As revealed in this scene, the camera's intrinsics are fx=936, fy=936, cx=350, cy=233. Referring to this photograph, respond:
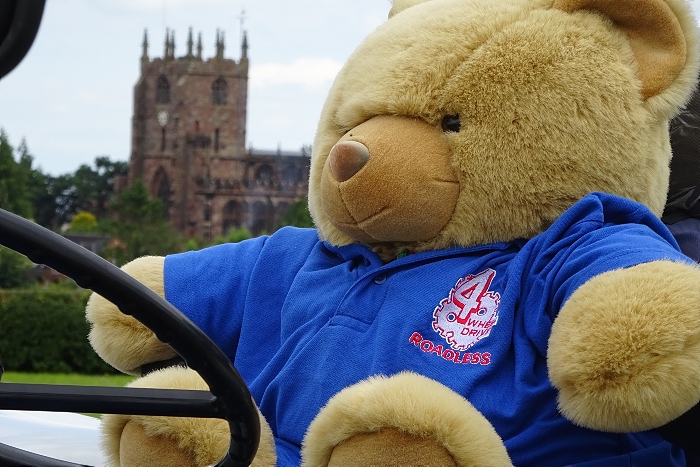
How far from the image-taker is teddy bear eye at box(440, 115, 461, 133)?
1547mm

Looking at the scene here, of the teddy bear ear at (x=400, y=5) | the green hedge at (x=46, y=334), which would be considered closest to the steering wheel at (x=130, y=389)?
the teddy bear ear at (x=400, y=5)

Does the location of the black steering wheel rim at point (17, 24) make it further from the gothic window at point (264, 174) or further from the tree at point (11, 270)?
the gothic window at point (264, 174)

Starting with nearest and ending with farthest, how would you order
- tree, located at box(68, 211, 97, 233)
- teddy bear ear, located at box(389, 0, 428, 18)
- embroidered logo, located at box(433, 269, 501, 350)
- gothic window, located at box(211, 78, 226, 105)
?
embroidered logo, located at box(433, 269, 501, 350) < teddy bear ear, located at box(389, 0, 428, 18) < tree, located at box(68, 211, 97, 233) < gothic window, located at box(211, 78, 226, 105)

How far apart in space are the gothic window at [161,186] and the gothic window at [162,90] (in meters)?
5.02

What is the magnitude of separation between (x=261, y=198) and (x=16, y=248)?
2385 inches

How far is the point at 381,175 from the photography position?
1461 mm

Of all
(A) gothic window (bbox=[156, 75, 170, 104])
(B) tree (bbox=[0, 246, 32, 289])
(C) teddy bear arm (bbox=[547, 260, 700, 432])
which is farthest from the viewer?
(A) gothic window (bbox=[156, 75, 170, 104])

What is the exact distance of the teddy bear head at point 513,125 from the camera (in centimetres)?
148

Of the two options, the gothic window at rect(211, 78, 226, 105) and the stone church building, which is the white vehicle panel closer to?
the stone church building

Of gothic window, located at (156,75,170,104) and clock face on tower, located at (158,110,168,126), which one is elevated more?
gothic window, located at (156,75,170,104)

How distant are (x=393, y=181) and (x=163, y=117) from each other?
64.3 meters

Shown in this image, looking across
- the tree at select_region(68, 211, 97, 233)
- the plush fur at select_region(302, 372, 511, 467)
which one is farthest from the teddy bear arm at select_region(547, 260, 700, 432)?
the tree at select_region(68, 211, 97, 233)

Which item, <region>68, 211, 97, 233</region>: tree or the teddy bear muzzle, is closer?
the teddy bear muzzle

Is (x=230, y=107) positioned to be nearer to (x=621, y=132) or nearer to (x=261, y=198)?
(x=261, y=198)
